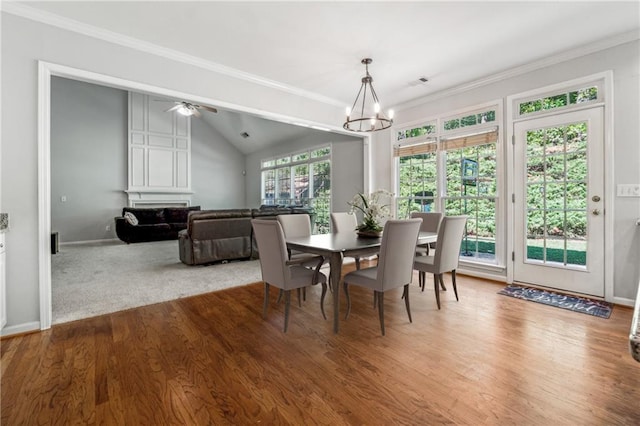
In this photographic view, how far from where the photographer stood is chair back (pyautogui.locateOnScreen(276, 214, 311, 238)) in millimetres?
3415

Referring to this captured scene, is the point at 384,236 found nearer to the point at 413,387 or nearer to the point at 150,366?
the point at 413,387

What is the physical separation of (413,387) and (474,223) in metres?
3.12

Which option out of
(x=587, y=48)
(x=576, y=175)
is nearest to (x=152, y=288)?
(x=576, y=175)

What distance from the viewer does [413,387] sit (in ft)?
5.43

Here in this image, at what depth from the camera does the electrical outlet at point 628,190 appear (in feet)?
9.23

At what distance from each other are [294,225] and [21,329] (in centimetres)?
257

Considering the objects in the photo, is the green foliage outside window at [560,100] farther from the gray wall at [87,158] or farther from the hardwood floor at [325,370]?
the gray wall at [87,158]

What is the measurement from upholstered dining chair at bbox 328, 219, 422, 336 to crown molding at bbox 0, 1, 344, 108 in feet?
9.07

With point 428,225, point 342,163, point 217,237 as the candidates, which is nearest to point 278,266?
point 428,225

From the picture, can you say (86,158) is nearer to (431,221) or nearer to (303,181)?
(303,181)

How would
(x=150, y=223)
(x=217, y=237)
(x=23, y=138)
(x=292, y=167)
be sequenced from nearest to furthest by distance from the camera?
(x=23, y=138)
(x=217, y=237)
(x=150, y=223)
(x=292, y=167)

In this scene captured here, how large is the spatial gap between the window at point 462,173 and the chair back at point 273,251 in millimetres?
3018

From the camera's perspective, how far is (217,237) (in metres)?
4.74

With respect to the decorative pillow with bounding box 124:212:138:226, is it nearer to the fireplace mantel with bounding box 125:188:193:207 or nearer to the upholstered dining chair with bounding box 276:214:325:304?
the fireplace mantel with bounding box 125:188:193:207
